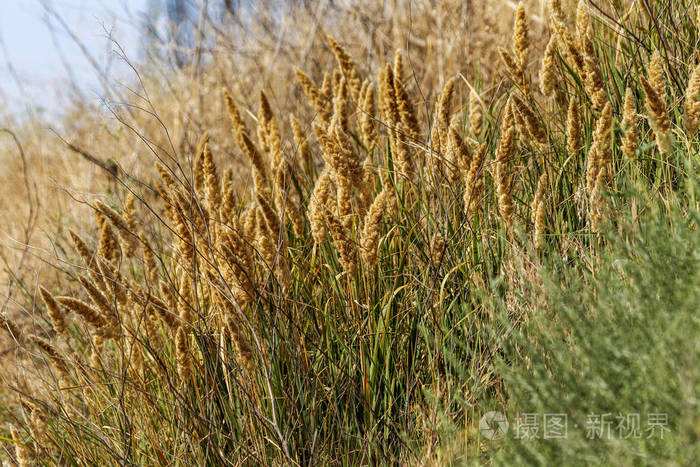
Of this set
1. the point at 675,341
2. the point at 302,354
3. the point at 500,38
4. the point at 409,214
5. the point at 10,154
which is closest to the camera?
the point at 675,341

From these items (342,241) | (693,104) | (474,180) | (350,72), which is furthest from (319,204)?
(693,104)

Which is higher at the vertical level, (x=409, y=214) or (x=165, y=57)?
(x=165, y=57)

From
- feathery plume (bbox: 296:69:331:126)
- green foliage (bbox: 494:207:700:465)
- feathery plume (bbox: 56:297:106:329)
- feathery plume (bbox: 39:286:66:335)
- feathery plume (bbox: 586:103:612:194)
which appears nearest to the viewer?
green foliage (bbox: 494:207:700:465)

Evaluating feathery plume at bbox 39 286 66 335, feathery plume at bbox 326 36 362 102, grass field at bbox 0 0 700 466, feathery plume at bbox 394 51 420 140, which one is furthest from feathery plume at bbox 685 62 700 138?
feathery plume at bbox 39 286 66 335

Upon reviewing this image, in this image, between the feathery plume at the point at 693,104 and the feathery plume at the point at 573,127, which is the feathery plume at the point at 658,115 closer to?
the feathery plume at the point at 693,104

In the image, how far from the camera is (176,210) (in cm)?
204

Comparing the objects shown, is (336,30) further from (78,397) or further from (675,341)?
(675,341)

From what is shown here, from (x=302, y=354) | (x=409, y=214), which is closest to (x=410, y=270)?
(x=409, y=214)

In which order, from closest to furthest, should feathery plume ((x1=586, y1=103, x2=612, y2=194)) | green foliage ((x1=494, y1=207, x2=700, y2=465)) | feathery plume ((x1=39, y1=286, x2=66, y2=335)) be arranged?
green foliage ((x1=494, y1=207, x2=700, y2=465)), feathery plume ((x1=586, y1=103, x2=612, y2=194)), feathery plume ((x1=39, y1=286, x2=66, y2=335))

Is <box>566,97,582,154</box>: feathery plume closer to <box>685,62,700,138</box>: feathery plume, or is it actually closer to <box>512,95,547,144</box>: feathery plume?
<box>512,95,547,144</box>: feathery plume

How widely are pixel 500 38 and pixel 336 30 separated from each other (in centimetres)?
146

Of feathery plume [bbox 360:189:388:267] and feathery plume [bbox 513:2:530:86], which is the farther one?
feathery plume [bbox 513:2:530:86]

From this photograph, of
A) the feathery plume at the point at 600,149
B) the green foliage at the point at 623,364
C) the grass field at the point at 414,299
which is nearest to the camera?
the green foliage at the point at 623,364

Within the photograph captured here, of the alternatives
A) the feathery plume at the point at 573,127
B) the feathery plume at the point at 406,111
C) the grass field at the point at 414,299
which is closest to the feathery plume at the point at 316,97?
the grass field at the point at 414,299
